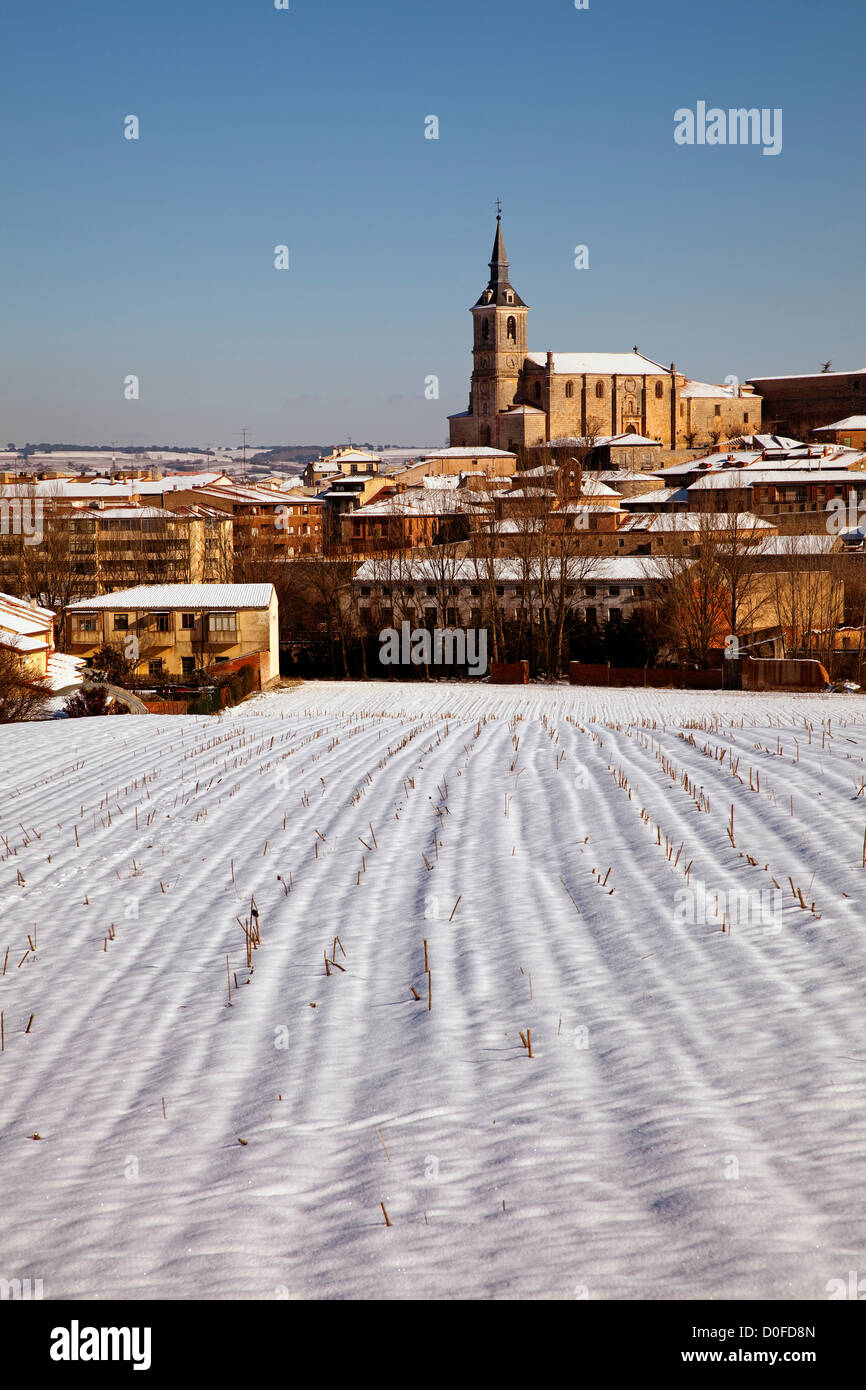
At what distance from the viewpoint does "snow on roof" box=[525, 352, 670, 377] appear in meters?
95.1

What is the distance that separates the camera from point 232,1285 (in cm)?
410

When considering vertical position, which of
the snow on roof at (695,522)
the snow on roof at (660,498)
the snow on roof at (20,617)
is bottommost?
the snow on roof at (20,617)

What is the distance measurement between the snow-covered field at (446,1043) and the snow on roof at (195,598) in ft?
77.8

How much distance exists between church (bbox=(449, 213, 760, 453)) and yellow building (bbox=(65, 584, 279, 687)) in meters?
61.2

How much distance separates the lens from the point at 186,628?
3488 centimetres

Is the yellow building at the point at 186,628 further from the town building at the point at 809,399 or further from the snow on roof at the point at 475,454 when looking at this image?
the town building at the point at 809,399

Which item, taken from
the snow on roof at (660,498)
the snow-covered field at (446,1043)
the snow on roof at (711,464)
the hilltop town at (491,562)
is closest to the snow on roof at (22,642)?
the hilltop town at (491,562)

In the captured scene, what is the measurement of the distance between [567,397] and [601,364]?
191 inches

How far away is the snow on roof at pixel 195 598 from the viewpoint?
34.7 metres

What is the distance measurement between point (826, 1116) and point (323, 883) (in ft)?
14.9

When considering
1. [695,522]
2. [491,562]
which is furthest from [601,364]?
[491,562]

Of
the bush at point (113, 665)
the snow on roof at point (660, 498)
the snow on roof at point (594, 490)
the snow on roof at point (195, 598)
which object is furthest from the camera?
the snow on roof at point (660, 498)
